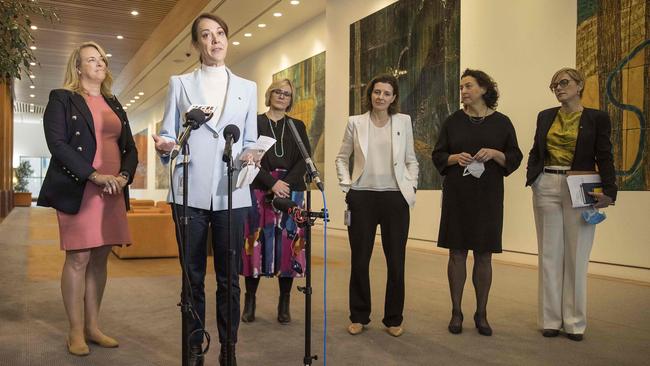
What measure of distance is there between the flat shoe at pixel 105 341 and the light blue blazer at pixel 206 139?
122 cm

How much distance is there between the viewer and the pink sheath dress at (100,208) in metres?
3.24

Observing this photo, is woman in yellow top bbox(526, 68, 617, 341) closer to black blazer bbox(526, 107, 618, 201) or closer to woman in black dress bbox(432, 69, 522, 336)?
black blazer bbox(526, 107, 618, 201)

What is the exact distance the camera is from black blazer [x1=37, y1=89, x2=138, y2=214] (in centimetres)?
321

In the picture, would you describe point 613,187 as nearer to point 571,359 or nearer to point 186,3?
point 571,359

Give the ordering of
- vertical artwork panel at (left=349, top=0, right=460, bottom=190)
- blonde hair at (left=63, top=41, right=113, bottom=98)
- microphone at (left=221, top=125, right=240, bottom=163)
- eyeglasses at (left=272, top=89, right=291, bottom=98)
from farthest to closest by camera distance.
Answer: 1. vertical artwork panel at (left=349, top=0, right=460, bottom=190)
2. eyeglasses at (left=272, top=89, right=291, bottom=98)
3. blonde hair at (left=63, top=41, right=113, bottom=98)
4. microphone at (left=221, top=125, right=240, bottom=163)

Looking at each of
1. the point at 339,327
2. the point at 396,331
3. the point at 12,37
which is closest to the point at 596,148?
the point at 396,331

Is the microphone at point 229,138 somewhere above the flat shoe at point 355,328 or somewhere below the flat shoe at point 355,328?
above

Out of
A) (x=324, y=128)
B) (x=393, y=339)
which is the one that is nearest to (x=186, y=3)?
(x=324, y=128)

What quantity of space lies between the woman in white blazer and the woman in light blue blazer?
1269 mm

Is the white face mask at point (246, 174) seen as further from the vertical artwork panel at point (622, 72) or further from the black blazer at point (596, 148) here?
the vertical artwork panel at point (622, 72)

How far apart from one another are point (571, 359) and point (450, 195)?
123 cm

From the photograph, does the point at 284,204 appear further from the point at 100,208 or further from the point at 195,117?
the point at 100,208

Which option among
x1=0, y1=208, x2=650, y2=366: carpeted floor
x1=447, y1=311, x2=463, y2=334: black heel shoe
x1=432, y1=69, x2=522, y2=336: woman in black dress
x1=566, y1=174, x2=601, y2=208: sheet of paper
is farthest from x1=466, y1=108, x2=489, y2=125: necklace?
x1=0, y1=208, x2=650, y2=366: carpeted floor

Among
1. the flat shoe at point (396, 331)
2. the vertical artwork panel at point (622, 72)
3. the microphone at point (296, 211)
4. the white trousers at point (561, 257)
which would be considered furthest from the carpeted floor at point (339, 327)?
the vertical artwork panel at point (622, 72)
